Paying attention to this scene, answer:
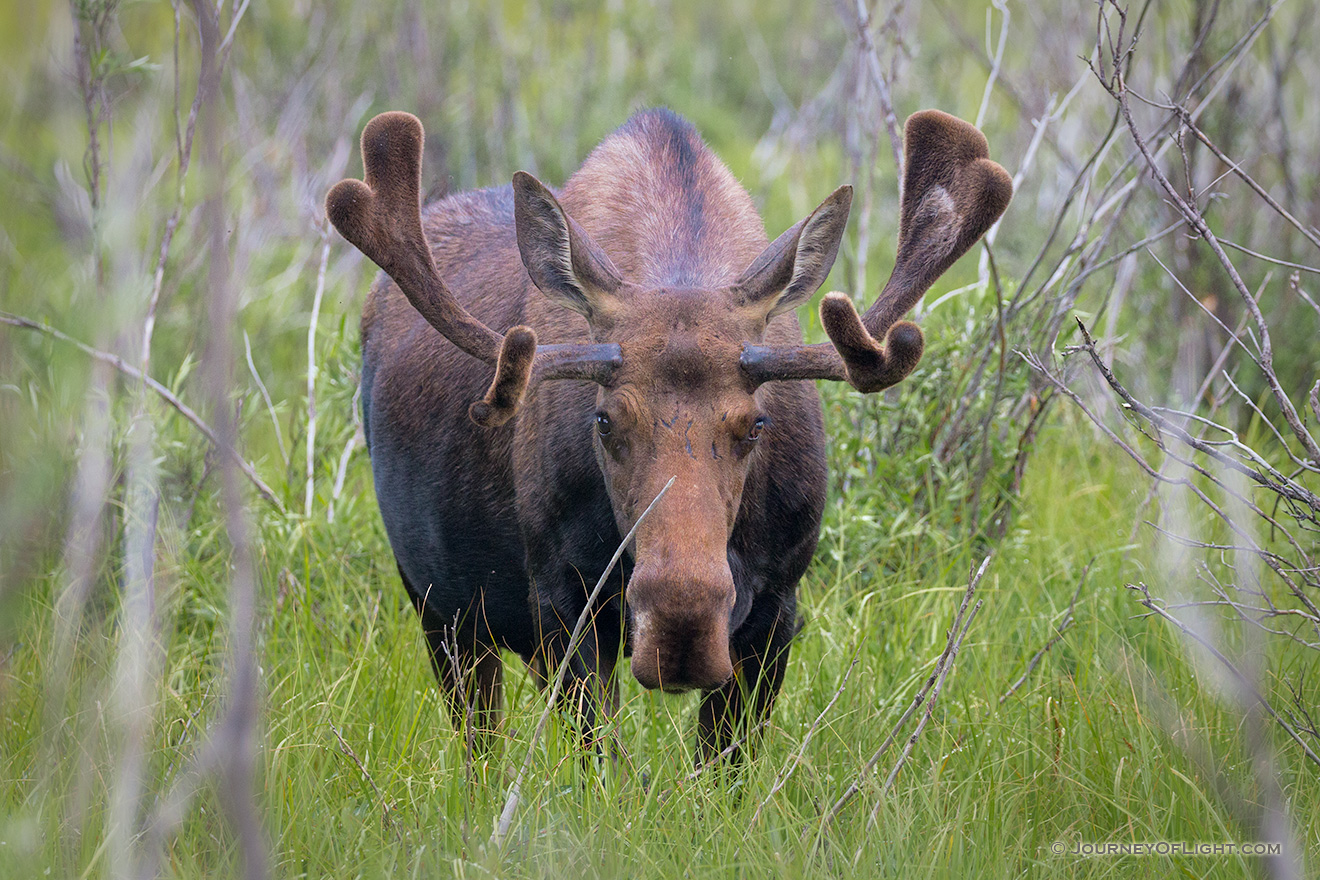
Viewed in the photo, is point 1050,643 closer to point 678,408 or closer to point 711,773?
point 711,773

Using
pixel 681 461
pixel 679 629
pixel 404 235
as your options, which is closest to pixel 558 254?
pixel 404 235

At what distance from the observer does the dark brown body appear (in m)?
3.42

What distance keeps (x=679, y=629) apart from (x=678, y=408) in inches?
22.2

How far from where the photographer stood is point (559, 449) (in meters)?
3.46

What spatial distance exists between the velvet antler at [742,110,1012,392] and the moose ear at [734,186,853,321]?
0.60ft

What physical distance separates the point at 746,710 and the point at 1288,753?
136 centimetres

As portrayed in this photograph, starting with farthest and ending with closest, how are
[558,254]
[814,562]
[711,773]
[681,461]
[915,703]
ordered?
1. [814,562]
2. [558,254]
3. [711,773]
4. [681,461]
5. [915,703]

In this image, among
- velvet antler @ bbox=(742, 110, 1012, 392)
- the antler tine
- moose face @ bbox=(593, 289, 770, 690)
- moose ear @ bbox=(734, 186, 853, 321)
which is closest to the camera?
moose face @ bbox=(593, 289, 770, 690)

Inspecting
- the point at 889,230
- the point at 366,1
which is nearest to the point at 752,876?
the point at 889,230

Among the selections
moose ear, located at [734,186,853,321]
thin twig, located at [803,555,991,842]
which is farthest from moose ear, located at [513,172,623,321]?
thin twig, located at [803,555,991,842]

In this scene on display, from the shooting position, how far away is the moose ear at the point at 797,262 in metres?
3.23

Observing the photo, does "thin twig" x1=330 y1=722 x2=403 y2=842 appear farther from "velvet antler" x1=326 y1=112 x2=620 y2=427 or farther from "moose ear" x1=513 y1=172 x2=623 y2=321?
"moose ear" x1=513 y1=172 x2=623 y2=321

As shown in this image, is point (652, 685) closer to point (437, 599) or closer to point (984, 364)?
point (437, 599)

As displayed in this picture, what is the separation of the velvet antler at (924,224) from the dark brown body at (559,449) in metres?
A: 0.16
